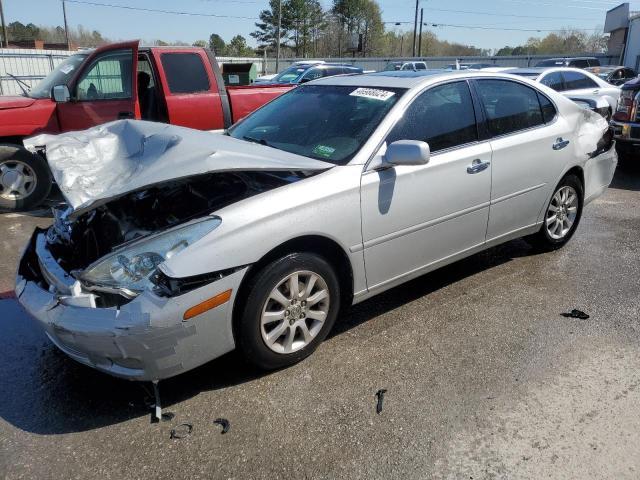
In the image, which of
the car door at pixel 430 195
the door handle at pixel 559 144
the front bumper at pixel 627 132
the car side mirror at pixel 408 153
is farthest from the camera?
the front bumper at pixel 627 132

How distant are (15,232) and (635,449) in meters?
6.09

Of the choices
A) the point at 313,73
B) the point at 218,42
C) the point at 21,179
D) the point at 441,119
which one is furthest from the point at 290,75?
the point at 218,42

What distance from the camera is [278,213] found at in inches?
112

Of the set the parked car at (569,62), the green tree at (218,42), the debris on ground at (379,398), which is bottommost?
the debris on ground at (379,398)

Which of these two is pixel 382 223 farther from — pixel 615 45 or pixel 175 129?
pixel 615 45

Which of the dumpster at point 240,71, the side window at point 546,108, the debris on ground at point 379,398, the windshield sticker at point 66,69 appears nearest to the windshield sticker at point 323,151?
the debris on ground at point 379,398

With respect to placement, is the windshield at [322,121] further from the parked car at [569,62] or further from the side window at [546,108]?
the parked car at [569,62]

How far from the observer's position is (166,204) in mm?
3246

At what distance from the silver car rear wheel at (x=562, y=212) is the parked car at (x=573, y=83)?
20.6 feet

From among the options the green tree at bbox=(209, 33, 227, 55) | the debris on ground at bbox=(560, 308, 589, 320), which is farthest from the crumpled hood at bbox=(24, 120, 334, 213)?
the green tree at bbox=(209, 33, 227, 55)

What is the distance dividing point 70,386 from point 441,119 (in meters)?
2.98

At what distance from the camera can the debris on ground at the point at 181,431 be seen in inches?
103

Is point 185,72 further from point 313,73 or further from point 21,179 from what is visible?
point 313,73

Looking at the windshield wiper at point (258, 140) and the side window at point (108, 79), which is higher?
the side window at point (108, 79)
